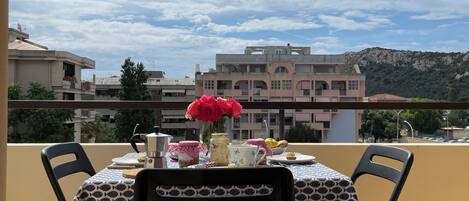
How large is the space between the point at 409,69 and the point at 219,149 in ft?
25.6

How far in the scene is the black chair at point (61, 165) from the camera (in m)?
1.95

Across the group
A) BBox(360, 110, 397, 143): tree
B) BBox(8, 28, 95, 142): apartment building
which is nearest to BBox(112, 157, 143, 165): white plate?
BBox(360, 110, 397, 143): tree

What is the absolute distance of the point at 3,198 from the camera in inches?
44.0

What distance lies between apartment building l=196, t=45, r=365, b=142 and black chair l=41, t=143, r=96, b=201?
72 cm

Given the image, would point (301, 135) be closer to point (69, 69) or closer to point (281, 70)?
point (281, 70)

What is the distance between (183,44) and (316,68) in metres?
5.65

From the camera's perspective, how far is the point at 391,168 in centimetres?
212

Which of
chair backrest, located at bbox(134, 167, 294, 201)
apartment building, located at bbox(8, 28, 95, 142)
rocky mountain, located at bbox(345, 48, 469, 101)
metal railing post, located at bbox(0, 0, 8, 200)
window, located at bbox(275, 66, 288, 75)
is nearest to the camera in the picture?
metal railing post, located at bbox(0, 0, 8, 200)

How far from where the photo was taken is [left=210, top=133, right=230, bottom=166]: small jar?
6.88ft

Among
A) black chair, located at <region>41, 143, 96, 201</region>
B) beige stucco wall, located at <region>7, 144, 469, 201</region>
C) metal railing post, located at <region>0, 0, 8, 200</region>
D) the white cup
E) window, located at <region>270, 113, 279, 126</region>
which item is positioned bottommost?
beige stucco wall, located at <region>7, 144, 469, 201</region>

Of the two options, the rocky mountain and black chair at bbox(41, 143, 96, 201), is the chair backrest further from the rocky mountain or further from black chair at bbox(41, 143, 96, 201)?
the rocky mountain

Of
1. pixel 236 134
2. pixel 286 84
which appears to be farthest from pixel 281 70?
pixel 236 134

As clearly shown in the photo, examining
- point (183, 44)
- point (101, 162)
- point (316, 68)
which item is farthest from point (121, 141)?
point (183, 44)

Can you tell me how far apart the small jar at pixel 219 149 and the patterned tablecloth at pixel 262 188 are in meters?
0.34
